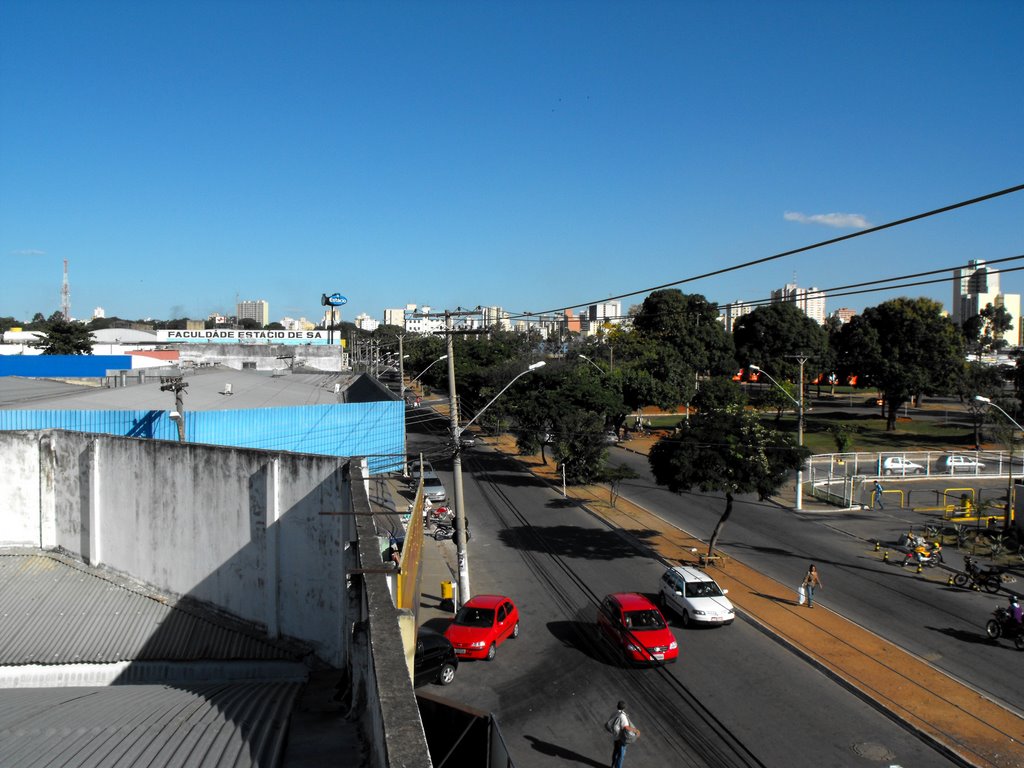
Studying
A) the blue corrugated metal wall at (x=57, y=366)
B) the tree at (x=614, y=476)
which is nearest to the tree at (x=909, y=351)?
the tree at (x=614, y=476)

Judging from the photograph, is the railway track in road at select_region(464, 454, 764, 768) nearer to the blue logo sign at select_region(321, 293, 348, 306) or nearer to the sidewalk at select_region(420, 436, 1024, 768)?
the sidewalk at select_region(420, 436, 1024, 768)

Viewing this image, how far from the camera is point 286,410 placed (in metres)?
20.2

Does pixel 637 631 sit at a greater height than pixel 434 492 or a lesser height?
lesser

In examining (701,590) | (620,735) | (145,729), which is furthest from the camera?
(701,590)

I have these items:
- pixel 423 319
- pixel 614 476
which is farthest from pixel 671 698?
pixel 423 319

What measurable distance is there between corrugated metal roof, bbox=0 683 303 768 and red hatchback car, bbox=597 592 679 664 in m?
8.34

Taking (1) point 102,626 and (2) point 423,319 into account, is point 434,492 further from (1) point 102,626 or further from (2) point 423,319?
(2) point 423,319

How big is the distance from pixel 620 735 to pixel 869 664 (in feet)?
21.5

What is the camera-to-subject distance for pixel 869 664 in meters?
14.4

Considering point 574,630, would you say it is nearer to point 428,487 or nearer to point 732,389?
point 428,487

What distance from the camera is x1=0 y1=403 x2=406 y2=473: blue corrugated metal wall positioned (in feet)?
54.9

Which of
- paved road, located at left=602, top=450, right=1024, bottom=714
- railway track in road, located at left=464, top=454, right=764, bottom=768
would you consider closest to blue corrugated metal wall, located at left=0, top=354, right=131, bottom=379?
paved road, located at left=602, top=450, right=1024, bottom=714

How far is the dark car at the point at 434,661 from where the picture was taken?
13656 millimetres

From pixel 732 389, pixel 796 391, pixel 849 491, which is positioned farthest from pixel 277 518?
pixel 796 391
